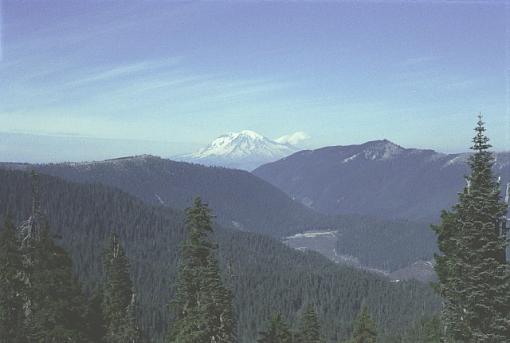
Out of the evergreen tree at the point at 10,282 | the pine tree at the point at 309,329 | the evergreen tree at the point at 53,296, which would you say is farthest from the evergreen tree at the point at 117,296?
the pine tree at the point at 309,329

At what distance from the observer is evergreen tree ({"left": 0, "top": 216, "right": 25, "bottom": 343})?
39.3 meters

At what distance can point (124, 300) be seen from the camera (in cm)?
5072

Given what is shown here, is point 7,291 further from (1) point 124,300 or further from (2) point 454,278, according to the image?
(2) point 454,278

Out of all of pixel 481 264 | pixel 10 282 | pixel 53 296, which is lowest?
pixel 10 282

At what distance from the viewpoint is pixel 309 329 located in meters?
68.5

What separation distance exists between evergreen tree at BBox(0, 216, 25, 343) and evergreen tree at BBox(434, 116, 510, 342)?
31.3 m

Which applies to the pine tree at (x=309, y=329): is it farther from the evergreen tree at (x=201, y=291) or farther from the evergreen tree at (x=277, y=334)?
the evergreen tree at (x=201, y=291)

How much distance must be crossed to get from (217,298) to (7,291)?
1888cm

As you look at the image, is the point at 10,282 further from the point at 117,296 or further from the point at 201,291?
the point at 201,291

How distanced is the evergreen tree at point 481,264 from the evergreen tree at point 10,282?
3128 cm

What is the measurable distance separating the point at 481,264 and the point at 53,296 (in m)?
24.3

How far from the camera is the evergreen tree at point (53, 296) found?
29.9 m

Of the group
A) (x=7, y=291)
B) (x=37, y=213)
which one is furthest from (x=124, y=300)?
(x=37, y=213)

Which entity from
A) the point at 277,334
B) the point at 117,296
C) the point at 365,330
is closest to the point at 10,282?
the point at 117,296
